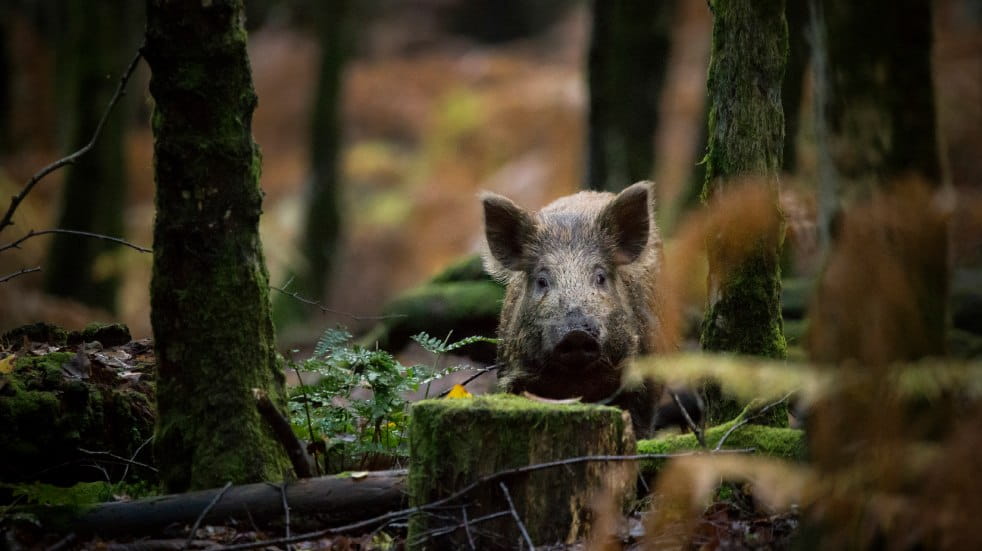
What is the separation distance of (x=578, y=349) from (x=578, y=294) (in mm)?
617

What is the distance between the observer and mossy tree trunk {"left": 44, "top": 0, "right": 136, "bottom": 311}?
16.2 metres

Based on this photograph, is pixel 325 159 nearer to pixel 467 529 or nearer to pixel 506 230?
pixel 506 230

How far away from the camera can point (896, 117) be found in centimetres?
356

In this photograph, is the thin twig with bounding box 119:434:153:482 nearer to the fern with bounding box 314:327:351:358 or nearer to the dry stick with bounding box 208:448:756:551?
the fern with bounding box 314:327:351:358

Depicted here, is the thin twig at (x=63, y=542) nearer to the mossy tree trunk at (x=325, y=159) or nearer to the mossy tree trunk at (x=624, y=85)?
the mossy tree trunk at (x=624, y=85)

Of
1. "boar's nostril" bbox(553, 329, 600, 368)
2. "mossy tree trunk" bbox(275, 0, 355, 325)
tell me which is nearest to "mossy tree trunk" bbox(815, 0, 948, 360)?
"boar's nostril" bbox(553, 329, 600, 368)

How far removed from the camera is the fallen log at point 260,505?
502cm

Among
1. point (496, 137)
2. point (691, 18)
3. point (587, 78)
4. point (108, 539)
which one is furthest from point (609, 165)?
point (691, 18)

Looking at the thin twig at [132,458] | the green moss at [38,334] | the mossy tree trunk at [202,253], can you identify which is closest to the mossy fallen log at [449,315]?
the green moss at [38,334]

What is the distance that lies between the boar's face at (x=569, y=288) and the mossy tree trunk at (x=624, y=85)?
191 inches

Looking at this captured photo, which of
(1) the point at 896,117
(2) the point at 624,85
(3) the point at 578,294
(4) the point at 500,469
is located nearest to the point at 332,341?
(4) the point at 500,469

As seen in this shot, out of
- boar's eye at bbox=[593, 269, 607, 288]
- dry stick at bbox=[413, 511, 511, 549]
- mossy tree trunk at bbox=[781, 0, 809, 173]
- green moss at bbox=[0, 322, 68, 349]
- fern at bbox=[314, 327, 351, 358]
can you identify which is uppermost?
mossy tree trunk at bbox=[781, 0, 809, 173]

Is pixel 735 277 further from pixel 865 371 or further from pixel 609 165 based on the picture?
pixel 609 165

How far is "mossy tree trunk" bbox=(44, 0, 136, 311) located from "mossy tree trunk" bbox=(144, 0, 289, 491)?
11.6m
